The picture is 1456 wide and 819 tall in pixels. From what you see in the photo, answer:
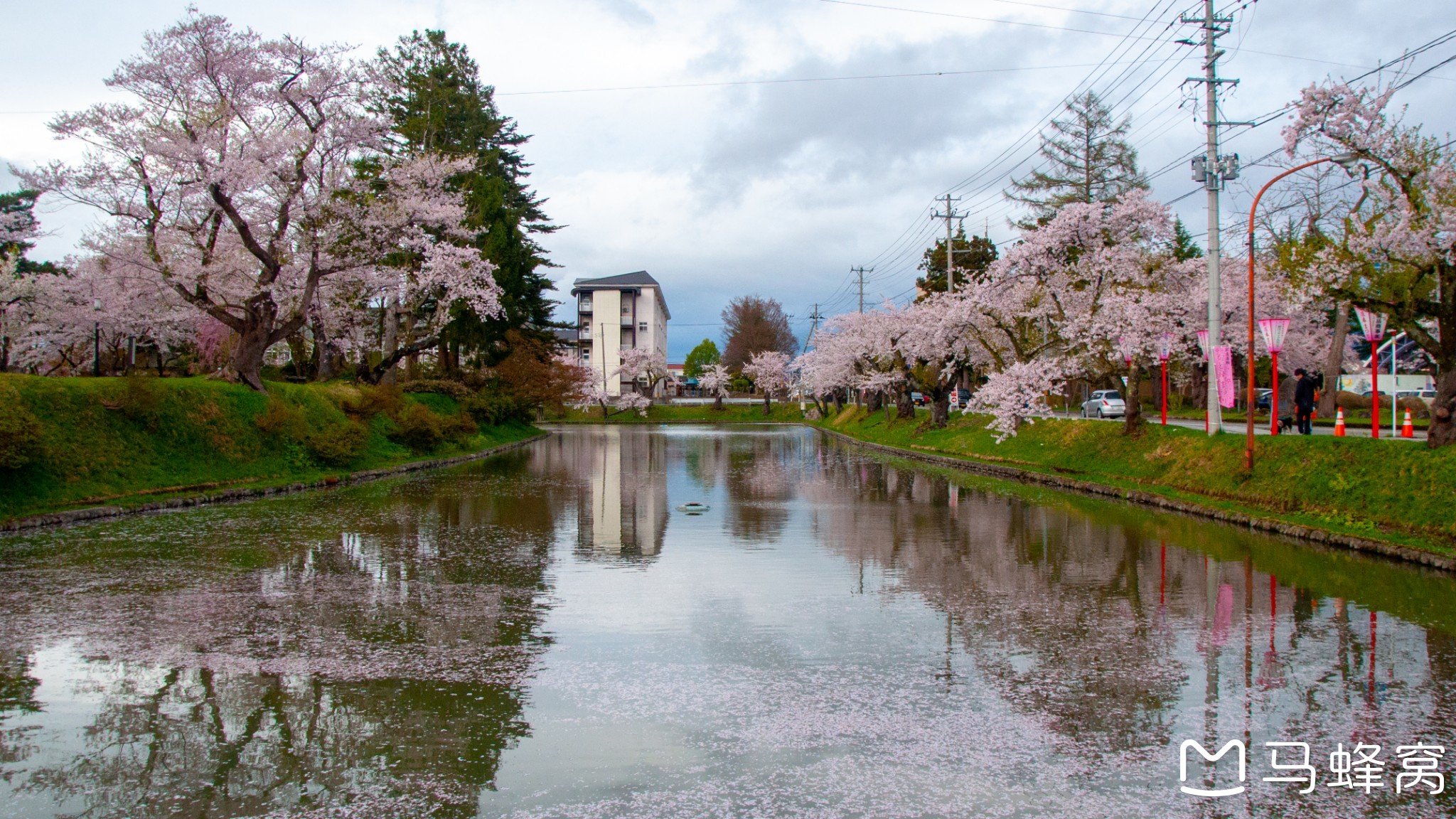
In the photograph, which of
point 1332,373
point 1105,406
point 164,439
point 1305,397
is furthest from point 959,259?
point 164,439

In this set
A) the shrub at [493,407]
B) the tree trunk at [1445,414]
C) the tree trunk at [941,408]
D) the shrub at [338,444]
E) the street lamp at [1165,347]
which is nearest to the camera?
the tree trunk at [1445,414]

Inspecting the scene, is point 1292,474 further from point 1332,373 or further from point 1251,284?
point 1332,373

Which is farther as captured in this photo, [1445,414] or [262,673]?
[1445,414]

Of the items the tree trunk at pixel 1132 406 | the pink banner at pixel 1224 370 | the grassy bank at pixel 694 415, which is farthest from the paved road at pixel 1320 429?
the grassy bank at pixel 694 415

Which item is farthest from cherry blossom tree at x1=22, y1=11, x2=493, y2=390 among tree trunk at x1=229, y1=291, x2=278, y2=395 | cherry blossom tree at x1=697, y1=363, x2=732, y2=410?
cherry blossom tree at x1=697, y1=363, x2=732, y2=410

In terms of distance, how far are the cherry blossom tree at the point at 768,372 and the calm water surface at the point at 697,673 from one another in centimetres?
7269

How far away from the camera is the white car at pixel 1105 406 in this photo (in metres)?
44.2

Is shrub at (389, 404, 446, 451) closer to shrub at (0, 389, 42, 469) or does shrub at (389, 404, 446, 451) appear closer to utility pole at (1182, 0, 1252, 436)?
shrub at (0, 389, 42, 469)

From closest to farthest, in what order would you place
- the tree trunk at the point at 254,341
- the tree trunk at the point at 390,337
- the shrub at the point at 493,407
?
the tree trunk at the point at 254,341, the tree trunk at the point at 390,337, the shrub at the point at 493,407

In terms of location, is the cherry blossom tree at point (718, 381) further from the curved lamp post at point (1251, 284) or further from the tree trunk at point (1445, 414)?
the tree trunk at point (1445, 414)

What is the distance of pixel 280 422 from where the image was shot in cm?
2178

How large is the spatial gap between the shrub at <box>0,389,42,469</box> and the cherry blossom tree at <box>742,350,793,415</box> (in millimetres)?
71786

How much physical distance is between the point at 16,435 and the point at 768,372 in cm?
7402

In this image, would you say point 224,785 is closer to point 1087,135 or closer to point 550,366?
point 550,366
